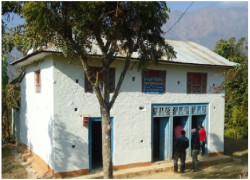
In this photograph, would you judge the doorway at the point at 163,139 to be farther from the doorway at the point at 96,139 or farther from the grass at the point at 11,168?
the grass at the point at 11,168

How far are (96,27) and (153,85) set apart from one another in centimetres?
492

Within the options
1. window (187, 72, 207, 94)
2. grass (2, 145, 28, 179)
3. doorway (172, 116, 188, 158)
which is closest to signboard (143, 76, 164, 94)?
window (187, 72, 207, 94)

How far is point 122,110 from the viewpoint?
34.1ft

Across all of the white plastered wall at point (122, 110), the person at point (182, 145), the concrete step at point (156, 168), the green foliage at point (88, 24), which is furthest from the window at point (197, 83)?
the green foliage at point (88, 24)

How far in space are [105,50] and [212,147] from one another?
8118 mm

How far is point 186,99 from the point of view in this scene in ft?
39.2

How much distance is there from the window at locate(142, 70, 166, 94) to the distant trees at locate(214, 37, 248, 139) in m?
2.52

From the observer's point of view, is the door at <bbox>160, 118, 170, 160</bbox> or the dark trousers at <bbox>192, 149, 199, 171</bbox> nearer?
the dark trousers at <bbox>192, 149, 199, 171</bbox>

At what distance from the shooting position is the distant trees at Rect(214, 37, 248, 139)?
10.3 metres

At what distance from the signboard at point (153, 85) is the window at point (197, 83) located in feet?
4.91

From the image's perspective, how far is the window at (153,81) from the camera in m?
10.9

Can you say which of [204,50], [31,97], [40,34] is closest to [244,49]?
[204,50]

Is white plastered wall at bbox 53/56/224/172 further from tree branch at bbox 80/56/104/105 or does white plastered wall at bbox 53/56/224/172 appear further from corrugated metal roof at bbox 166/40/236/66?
A: tree branch at bbox 80/56/104/105

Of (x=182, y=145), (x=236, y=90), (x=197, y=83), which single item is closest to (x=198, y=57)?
(x=197, y=83)
